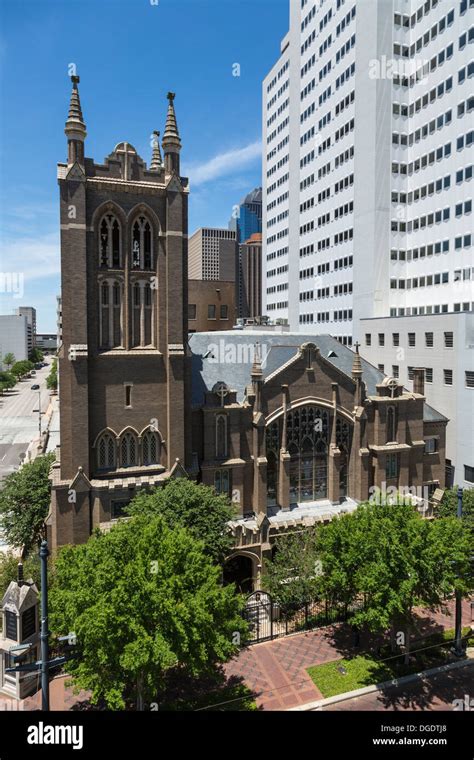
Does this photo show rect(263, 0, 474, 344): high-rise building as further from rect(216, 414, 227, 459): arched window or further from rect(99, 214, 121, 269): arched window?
rect(99, 214, 121, 269): arched window

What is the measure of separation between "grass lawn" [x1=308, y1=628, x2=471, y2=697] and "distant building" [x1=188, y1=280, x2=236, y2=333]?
56.6 meters

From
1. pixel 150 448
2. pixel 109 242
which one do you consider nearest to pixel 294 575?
pixel 150 448

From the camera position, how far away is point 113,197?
32.4m

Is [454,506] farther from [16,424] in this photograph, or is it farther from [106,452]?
[16,424]

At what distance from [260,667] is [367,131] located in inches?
2587

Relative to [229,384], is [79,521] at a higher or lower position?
lower

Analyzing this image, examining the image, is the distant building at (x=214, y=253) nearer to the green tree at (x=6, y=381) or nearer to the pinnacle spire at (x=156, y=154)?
the green tree at (x=6, y=381)

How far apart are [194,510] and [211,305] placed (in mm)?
53305

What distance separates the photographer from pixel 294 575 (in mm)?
30344

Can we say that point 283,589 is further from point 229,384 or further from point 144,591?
point 229,384

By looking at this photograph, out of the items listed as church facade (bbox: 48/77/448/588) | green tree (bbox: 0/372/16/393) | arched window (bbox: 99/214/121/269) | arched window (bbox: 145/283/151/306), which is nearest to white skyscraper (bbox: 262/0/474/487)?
church facade (bbox: 48/77/448/588)

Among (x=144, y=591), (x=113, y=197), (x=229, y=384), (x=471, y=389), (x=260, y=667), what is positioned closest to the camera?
(x=144, y=591)
